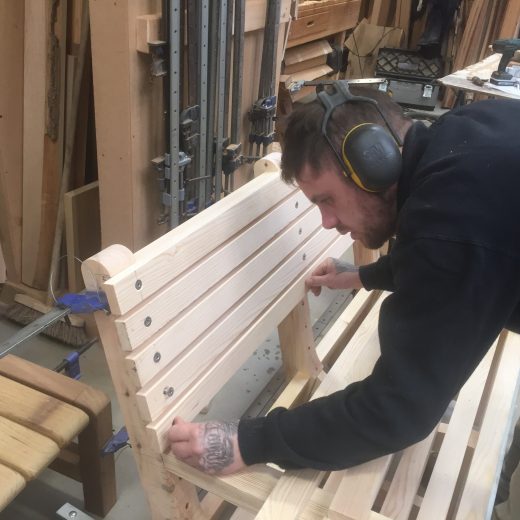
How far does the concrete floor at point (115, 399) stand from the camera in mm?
1638

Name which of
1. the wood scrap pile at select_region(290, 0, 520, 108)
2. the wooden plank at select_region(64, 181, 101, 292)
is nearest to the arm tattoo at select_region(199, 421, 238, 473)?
the wooden plank at select_region(64, 181, 101, 292)

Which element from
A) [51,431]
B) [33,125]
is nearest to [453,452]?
[51,431]

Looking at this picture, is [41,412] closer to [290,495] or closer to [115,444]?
[115,444]

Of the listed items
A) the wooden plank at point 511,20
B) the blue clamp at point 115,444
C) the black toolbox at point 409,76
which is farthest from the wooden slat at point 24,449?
the wooden plank at point 511,20

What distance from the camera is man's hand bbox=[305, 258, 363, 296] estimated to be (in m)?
1.42

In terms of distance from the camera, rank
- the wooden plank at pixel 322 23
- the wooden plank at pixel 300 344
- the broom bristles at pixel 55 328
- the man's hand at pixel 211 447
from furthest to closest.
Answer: the wooden plank at pixel 322 23 → the broom bristles at pixel 55 328 → the wooden plank at pixel 300 344 → the man's hand at pixel 211 447

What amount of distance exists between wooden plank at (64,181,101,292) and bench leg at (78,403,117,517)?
761mm

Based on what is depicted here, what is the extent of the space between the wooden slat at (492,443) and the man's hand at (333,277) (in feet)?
1.35

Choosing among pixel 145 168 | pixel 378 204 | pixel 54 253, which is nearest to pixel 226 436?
pixel 378 204

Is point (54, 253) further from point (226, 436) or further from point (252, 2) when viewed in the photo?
point (226, 436)

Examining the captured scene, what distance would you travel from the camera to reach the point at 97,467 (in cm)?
153

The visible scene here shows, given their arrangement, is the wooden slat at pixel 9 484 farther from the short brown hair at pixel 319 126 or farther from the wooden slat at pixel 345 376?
the short brown hair at pixel 319 126

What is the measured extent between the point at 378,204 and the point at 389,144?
114 millimetres

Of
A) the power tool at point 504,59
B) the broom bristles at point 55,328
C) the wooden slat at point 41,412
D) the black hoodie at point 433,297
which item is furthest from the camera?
the power tool at point 504,59
